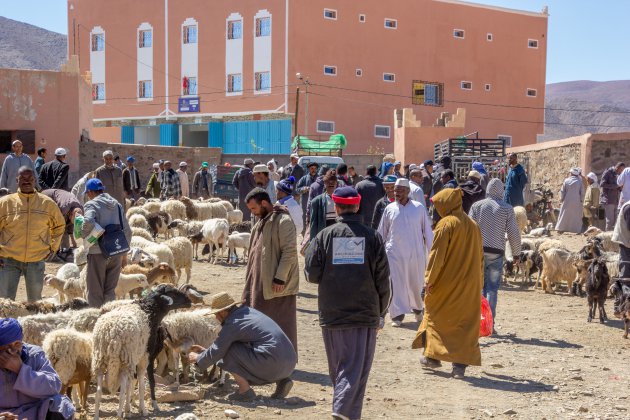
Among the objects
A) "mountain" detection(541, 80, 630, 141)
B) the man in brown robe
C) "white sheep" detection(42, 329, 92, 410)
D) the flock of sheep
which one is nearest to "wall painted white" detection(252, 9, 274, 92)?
the flock of sheep

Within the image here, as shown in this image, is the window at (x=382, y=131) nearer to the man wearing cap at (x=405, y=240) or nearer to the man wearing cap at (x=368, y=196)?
the man wearing cap at (x=368, y=196)

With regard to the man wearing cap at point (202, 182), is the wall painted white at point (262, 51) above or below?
above

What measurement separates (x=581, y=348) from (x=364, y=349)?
4.12 meters

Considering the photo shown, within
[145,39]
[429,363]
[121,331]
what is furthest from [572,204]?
[145,39]

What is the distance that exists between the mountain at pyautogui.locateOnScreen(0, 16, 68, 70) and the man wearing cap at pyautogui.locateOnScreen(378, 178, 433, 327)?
90582 millimetres

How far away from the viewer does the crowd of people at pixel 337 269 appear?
5.89 m

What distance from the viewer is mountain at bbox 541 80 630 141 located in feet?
350

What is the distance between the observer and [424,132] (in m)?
33.1

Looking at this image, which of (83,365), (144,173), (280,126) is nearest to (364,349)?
(83,365)

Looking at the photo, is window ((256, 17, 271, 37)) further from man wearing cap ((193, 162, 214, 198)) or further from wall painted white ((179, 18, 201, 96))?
man wearing cap ((193, 162, 214, 198))

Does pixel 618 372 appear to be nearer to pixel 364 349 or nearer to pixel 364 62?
pixel 364 349

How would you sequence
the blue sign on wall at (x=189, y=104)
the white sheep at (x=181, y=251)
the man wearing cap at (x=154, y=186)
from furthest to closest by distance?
the blue sign on wall at (x=189, y=104) < the man wearing cap at (x=154, y=186) < the white sheep at (x=181, y=251)

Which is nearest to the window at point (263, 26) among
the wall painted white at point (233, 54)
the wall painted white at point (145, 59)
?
the wall painted white at point (233, 54)

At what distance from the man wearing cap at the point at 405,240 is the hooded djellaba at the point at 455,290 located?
1969 mm
